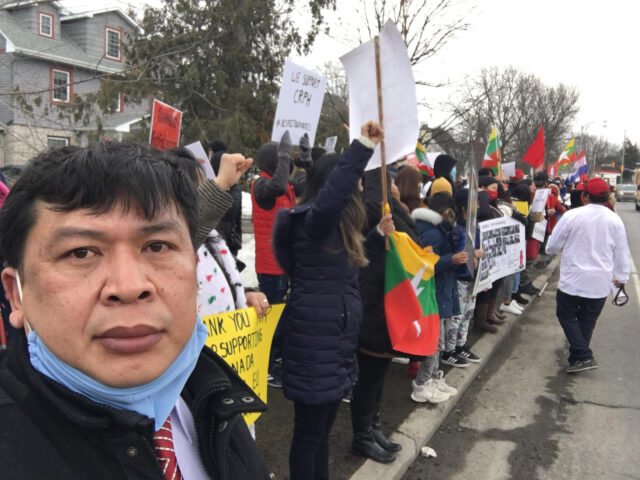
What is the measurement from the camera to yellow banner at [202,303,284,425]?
2402mm

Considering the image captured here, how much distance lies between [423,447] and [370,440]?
666 mm

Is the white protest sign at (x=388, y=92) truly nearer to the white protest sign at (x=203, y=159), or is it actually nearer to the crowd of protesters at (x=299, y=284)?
the crowd of protesters at (x=299, y=284)

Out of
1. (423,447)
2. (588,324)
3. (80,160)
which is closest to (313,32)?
(588,324)

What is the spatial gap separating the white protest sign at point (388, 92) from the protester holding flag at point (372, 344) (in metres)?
0.35

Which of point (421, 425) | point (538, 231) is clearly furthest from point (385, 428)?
point (538, 231)

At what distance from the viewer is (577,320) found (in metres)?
6.22

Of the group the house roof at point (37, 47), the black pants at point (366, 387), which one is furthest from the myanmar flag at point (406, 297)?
the house roof at point (37, 47)

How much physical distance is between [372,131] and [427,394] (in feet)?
9.08

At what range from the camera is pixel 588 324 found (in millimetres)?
6121

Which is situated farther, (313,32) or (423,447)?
(313,32)

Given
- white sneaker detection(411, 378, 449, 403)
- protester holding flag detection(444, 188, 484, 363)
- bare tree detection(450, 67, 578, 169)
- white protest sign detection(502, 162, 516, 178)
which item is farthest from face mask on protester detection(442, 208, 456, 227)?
bare tree detection(450, 67, 578, 169)

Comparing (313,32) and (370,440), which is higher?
(313,32)

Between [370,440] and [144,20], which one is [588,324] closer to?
Answer: [370,440]

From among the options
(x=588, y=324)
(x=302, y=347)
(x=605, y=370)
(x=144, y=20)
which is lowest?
(x=605, y=370)
